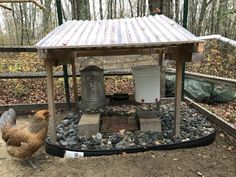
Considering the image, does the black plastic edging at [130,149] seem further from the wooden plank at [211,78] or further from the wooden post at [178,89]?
the wooden plank at [211,78]

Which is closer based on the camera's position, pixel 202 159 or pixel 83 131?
pixel 202 159

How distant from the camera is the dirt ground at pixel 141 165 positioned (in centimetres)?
305

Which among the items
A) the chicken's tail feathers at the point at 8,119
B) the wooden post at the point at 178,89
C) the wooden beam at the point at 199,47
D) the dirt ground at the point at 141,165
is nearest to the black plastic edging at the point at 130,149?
the dirt ground at the point at 141,165

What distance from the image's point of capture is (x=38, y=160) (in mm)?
3461

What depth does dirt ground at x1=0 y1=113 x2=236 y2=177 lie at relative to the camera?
3.05 meters

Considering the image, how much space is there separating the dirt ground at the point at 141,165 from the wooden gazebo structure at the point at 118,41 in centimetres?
43

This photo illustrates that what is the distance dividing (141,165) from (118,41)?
1.48 meters

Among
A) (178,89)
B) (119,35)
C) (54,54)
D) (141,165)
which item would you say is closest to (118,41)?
(119,35)

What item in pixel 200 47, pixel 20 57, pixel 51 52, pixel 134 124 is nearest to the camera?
pixel 200 47

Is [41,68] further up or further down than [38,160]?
further up

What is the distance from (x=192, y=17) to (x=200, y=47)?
10274 millimetres

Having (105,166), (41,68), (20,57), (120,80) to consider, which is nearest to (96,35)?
(105,166)

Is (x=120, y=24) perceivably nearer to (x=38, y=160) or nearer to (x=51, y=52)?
(x=51, y=52)

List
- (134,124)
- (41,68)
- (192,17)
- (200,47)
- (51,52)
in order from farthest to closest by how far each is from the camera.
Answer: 1. (192,17)
2. (41,68)
3. (134,124)
4. (51,52)
5. (200,47)
